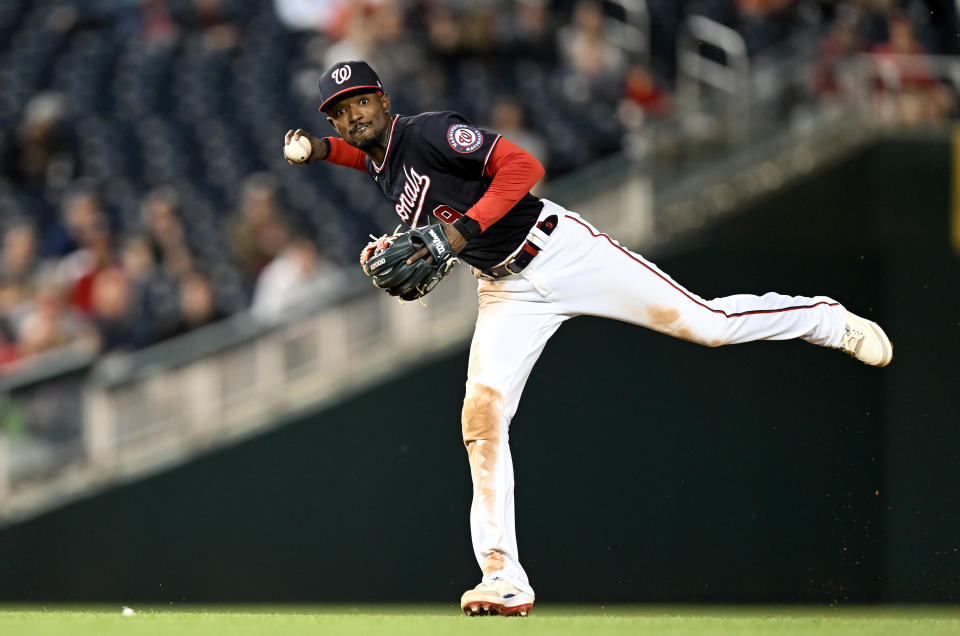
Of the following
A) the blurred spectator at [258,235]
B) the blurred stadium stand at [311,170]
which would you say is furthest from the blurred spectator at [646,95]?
the blurred spectator at [258,235]

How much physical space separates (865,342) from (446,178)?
1.96 meters

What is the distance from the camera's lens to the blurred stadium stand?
29.0ft

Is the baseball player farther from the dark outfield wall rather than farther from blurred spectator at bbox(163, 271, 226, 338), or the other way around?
blurred spectator at bbox(163, 271, 226, 338)

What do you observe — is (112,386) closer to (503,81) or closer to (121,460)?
(121,460)

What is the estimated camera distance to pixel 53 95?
12.6 meters

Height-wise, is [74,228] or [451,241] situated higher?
[74,228]

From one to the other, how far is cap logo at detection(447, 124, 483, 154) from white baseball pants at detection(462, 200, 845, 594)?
1.68ft

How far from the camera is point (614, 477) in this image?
8.73 meters

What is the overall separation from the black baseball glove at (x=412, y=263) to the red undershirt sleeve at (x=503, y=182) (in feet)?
0.52

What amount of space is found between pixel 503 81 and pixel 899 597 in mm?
5143

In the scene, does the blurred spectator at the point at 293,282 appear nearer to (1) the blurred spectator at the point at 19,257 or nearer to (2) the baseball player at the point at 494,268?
(1) the blurred spectator at the point at 19,257

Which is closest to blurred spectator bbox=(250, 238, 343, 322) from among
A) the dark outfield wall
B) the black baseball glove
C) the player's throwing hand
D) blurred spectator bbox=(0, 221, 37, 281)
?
the dark outfield wall

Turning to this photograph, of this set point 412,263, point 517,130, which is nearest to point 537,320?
point 412,263

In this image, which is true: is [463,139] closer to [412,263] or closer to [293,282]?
[412,263]
